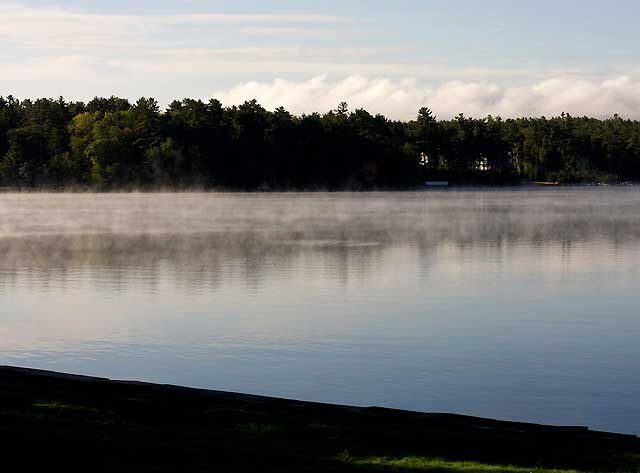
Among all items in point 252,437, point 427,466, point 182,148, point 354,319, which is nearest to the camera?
point 427,466

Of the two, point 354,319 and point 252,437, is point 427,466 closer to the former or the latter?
point 252,437

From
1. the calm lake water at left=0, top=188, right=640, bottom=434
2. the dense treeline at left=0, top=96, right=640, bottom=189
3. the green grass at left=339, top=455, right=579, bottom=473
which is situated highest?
the dense treeline at left=0, top=96, right=640, bottom=189

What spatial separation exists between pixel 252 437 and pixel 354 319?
12.9 meters

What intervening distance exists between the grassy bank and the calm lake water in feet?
7.33

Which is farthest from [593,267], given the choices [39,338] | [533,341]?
[39,338]

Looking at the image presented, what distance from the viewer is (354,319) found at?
25.1m

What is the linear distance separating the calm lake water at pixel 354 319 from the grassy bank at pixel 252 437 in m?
2.23

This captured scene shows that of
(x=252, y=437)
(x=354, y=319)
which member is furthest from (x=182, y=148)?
(x=252, y=437)

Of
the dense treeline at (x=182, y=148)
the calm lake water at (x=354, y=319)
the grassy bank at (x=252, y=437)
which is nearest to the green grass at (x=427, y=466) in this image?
the grassy bank at (x=252, y=437)

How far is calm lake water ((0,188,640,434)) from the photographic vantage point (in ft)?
57.1

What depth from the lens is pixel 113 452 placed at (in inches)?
421

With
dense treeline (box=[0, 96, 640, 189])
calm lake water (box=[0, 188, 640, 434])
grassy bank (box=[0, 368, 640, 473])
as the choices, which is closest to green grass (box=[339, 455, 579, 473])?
grassy bank (box=[0, 368, 640, 473])

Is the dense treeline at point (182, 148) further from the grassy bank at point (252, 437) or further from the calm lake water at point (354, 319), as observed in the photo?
the grassy bank at point (252, 437)

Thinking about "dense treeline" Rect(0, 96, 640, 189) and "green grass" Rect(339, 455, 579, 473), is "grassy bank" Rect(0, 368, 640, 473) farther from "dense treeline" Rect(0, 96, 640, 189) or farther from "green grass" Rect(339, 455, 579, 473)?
"dense treeline" Rect(0, 96, 640, 189)
